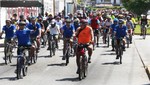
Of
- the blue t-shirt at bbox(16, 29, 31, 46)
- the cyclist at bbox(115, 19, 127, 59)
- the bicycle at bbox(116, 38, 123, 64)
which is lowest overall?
the bicycle at bbox(116, 38, 123, 64)

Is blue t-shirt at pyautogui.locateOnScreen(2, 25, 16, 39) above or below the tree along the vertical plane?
above

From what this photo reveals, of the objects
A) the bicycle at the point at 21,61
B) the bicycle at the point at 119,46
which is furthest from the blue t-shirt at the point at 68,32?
the bicycle at the point at 21,61

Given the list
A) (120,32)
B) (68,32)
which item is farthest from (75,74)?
(120,32)

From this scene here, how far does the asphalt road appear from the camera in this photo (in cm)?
1524

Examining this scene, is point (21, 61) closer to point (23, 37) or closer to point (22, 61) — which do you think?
point (22, 61)

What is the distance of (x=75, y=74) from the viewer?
17.2 meters

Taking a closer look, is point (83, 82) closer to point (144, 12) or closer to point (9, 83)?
point (9, 83)

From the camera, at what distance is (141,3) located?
7119 cm

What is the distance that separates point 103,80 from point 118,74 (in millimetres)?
1694

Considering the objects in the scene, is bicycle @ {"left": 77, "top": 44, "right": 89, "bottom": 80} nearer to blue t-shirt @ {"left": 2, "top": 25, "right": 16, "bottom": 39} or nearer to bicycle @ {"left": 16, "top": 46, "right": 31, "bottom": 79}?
bicycle @ {"left": 16, "top": 46, "right": 31, "bottom": 79}

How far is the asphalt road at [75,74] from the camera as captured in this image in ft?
50.0

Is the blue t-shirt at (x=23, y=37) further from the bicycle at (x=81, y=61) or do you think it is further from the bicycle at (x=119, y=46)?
the bicycle at (x=119, y=46)

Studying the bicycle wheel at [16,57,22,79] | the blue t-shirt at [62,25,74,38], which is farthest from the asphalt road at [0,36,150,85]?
the blue t-shirt at [62,25,74,38]

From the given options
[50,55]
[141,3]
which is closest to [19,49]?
A: [50,55]
